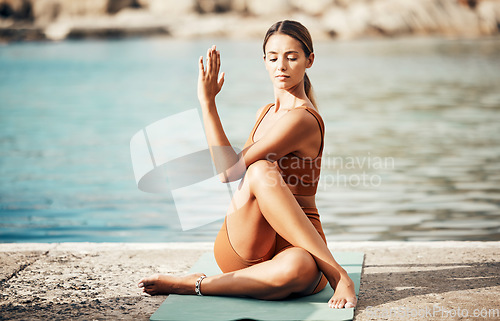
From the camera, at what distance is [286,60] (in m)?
3.62

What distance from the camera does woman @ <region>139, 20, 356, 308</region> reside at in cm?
340

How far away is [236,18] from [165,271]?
5052 cm

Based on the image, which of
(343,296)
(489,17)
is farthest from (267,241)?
(489,17)

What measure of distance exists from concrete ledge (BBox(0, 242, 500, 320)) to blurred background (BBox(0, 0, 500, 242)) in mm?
1470

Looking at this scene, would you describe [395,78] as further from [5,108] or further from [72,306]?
[72,306]

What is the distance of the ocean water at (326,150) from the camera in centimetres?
651

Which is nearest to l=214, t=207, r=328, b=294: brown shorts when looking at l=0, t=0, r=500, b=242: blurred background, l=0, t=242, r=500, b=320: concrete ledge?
l=0, t=242, r=500, b=320: concrete ledge

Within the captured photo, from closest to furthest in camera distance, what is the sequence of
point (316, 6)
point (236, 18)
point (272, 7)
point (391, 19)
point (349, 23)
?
point (391, 19) → point (349, 23) → point (316, 6) → point (236, 18) → point (272, 7)

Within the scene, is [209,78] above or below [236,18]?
above

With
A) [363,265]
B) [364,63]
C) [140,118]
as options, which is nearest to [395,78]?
[364,63]

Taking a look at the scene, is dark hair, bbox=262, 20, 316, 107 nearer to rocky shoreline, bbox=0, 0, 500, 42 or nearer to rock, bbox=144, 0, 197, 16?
rocky shoreline, bbox=0, 0, 500, 42

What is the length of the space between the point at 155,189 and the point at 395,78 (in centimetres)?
1615

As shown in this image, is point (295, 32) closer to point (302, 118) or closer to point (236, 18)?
point (302, 118)

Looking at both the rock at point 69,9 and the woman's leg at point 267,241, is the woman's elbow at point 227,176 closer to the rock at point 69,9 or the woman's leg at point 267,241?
the woman's leg at point 267,241
